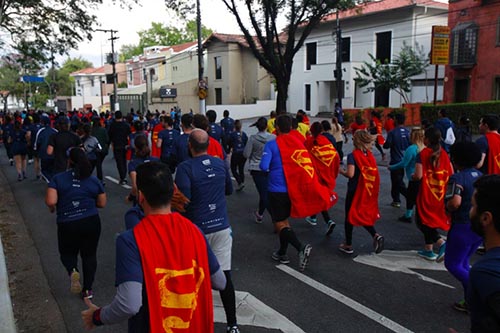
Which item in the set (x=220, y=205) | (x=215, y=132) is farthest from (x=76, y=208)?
(x=215, y=132)

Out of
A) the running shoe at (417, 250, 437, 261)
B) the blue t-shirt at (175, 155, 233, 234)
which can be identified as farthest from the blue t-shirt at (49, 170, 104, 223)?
the running shoe at (417, 250, 437, 261)

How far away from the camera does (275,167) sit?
567cm

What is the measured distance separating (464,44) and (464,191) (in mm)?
25275

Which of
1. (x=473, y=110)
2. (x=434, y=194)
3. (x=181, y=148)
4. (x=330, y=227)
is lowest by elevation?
(x=330, y=227)

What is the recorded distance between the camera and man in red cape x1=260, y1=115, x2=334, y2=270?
5652mm

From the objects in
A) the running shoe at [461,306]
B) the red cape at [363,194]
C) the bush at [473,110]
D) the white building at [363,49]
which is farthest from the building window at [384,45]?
the running shoe at [461,306]

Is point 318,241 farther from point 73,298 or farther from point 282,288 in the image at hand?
point 73,298

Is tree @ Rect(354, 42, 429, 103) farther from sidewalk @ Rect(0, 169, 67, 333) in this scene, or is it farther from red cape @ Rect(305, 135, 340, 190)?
sidewalk @ Rect(0, 169, 67, 333)

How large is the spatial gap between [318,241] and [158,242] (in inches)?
195

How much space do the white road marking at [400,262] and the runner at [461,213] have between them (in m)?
1.33

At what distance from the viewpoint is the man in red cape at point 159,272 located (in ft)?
7.44

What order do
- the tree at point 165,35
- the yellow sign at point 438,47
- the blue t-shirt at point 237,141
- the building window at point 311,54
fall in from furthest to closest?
the tree at point 165,35 → the building window at point 311,54 → the yellow sign at point 438,47 → the blue t-shirt at point 237,141

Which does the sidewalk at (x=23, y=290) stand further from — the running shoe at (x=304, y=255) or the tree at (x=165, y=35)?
the tree at (x=165, y=35)

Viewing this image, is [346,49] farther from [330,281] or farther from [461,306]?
[461,306]
